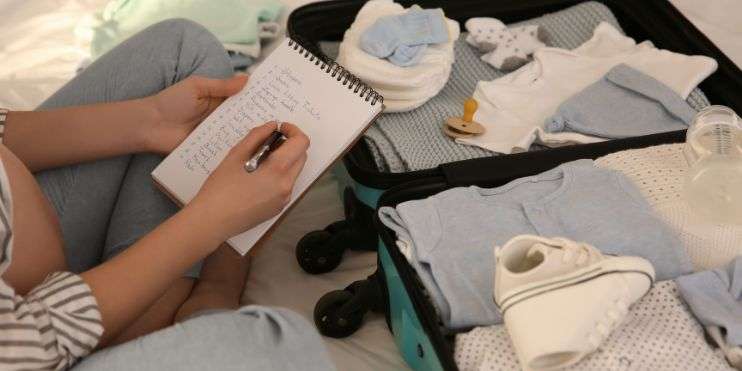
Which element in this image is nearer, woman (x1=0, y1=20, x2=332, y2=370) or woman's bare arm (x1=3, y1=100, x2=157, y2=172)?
woman (x1=0, y1=20, x2=332, y2=370)

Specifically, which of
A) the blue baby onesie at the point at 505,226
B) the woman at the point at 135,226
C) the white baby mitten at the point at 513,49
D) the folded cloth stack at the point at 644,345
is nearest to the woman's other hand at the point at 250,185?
the woman at the point at 135,226

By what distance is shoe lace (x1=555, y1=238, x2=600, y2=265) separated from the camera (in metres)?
0.59

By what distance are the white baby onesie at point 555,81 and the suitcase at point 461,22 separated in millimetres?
41

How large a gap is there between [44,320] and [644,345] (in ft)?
1.51

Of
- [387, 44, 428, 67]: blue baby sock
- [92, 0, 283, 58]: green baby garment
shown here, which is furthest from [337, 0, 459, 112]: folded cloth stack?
[92, 0, 283, 58]: green baby garment

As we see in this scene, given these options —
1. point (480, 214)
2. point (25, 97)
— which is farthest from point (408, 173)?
point (25, 97)

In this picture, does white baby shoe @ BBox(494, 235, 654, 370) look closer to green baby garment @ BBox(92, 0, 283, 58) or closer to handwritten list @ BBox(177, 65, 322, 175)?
handwritten list @ BBox(177, 65, 322, 175)

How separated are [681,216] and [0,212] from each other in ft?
1.96

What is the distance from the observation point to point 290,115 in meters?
0.78

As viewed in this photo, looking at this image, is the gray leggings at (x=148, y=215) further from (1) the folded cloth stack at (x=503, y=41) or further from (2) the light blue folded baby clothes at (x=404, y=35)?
(1) the folded cloth stack at (x=503, y=41)

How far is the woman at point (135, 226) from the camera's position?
533mm

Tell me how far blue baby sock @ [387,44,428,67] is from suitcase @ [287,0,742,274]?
10 centimetres

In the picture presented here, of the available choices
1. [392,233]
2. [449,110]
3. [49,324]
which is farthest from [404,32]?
[49,324]

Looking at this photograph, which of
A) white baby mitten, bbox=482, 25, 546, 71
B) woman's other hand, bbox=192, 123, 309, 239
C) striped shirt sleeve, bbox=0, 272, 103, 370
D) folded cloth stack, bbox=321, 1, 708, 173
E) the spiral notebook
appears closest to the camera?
striped shirt sleeve, bbox=0, 272, 103, 370
